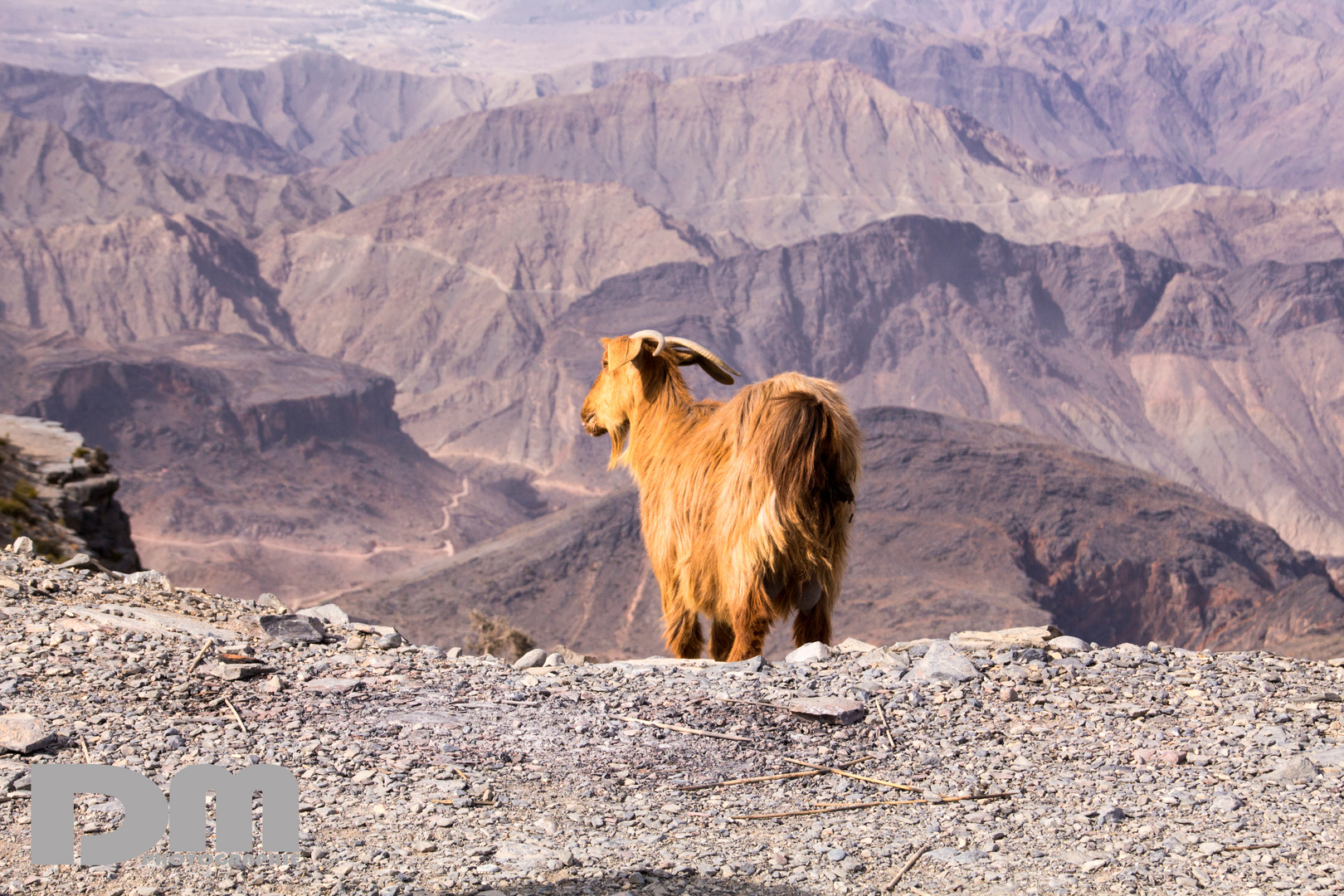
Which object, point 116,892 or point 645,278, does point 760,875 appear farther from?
point 645,278

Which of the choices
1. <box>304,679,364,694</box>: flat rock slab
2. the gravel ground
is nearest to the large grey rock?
the gravel ground

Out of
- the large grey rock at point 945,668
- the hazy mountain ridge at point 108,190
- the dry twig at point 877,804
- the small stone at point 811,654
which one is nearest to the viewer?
the dry twig at point 877,804

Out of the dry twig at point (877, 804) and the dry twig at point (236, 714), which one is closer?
the dry twig at point (877, 804)

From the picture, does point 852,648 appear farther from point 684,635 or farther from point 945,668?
point 684,635

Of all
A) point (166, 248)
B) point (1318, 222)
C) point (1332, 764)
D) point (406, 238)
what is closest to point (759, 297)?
point (406, 238)

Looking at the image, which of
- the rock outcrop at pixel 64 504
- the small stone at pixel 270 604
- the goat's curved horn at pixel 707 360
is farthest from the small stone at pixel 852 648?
the rock outcrop at pixel 64 504

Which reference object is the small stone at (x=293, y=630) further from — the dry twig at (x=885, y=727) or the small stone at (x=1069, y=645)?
the small stone at (x=1069, y=645)

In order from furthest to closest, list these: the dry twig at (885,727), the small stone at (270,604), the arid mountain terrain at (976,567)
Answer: the arid mountain terrain at (976,567) → the small stone at (270,604) → the dry twig at (885,727)
